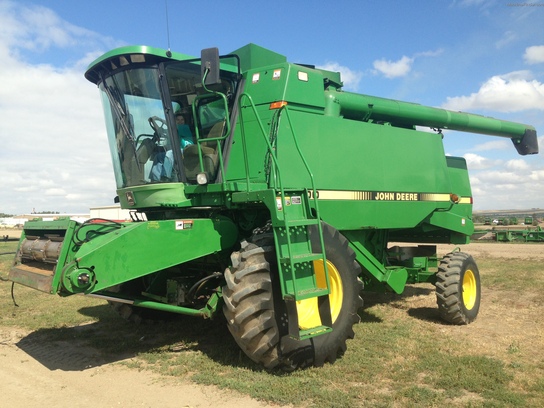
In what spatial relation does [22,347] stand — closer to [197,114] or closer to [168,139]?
[168,139]

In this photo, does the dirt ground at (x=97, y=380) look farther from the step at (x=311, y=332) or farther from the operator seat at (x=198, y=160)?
the operator seat at (x=198, y=160)

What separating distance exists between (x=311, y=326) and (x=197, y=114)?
2732mm

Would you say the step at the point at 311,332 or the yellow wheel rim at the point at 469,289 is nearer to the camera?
the step at the point at 311,332

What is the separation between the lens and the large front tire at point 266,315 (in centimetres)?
426

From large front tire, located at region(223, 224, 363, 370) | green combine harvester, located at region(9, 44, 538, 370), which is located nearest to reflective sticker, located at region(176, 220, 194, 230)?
green combine harvester, located at region(9, 44, 538, 370)

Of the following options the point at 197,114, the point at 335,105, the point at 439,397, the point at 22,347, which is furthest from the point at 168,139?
the point at 439,397

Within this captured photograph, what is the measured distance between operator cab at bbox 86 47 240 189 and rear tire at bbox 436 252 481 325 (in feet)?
12.6

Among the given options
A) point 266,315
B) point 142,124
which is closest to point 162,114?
point 142,124

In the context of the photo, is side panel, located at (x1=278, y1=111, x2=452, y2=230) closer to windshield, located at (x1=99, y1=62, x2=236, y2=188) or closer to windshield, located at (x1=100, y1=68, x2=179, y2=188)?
windshield, located at (x1=99, y1=62, x2=236, y2=188)

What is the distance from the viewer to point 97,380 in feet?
14.6

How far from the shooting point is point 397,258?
7.54 m

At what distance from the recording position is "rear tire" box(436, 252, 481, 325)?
6.66 m

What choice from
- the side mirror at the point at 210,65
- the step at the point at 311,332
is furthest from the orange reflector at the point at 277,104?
the step at the point at 311,332

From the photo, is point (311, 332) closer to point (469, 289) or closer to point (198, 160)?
point (198, 160)
